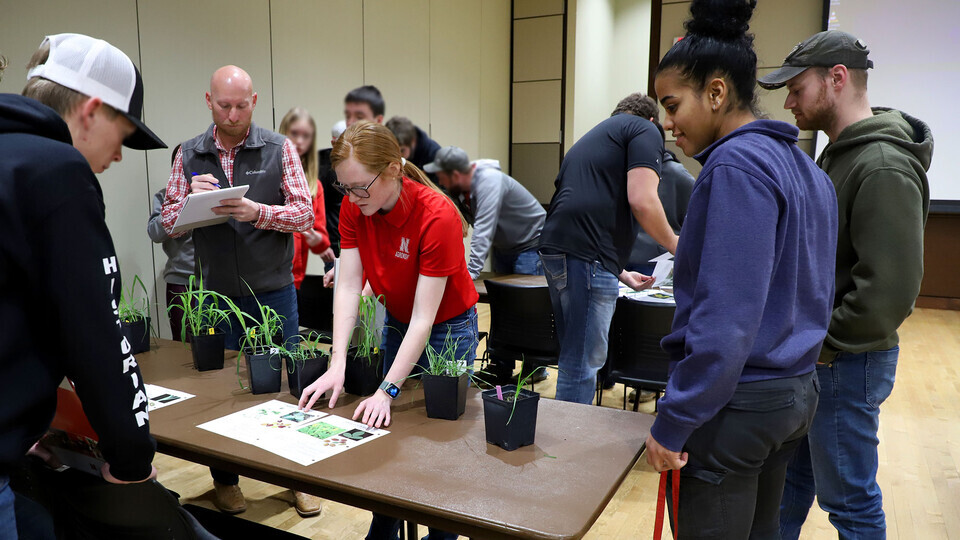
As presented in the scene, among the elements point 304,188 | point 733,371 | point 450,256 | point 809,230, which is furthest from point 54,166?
point 304,188

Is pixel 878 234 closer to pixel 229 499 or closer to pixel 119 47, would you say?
pixel 229 499

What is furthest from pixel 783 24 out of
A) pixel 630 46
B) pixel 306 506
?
pixel 306 506

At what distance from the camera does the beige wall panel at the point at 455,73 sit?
257 inches

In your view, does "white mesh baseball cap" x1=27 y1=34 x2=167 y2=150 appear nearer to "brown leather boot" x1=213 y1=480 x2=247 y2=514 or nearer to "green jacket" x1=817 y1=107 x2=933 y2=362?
"green jacket" x1=817 y1=107 x2=933 y2=362

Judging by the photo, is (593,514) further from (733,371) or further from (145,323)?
(145,323)

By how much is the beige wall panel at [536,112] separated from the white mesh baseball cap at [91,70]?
23.1 ft

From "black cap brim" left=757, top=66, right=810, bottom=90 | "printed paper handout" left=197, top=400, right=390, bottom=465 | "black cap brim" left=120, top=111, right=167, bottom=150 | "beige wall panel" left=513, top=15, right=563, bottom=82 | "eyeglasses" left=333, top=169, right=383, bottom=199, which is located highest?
"beige wall panel" left=513, top=15, right=563, bottom=82

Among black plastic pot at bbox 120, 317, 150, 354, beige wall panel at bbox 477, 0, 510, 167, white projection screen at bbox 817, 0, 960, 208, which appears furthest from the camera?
beige wall panel at bbox 477, 0, 510, 167

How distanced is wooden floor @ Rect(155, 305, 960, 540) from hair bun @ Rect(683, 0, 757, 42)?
1883mm

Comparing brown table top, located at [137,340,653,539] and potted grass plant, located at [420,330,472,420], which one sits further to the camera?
potted grass plant, located at [420,330,472,420]

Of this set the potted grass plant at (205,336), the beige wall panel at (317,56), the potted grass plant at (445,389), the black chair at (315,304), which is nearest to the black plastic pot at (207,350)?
the potted grass plant at (205,336)

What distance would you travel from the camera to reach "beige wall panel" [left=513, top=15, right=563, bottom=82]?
25.4ft

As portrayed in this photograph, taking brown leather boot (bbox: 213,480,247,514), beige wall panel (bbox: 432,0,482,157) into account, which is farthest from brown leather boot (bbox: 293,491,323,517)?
beige wall panel (bbox: 432,0,482,157)

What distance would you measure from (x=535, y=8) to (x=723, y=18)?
23.4ft
